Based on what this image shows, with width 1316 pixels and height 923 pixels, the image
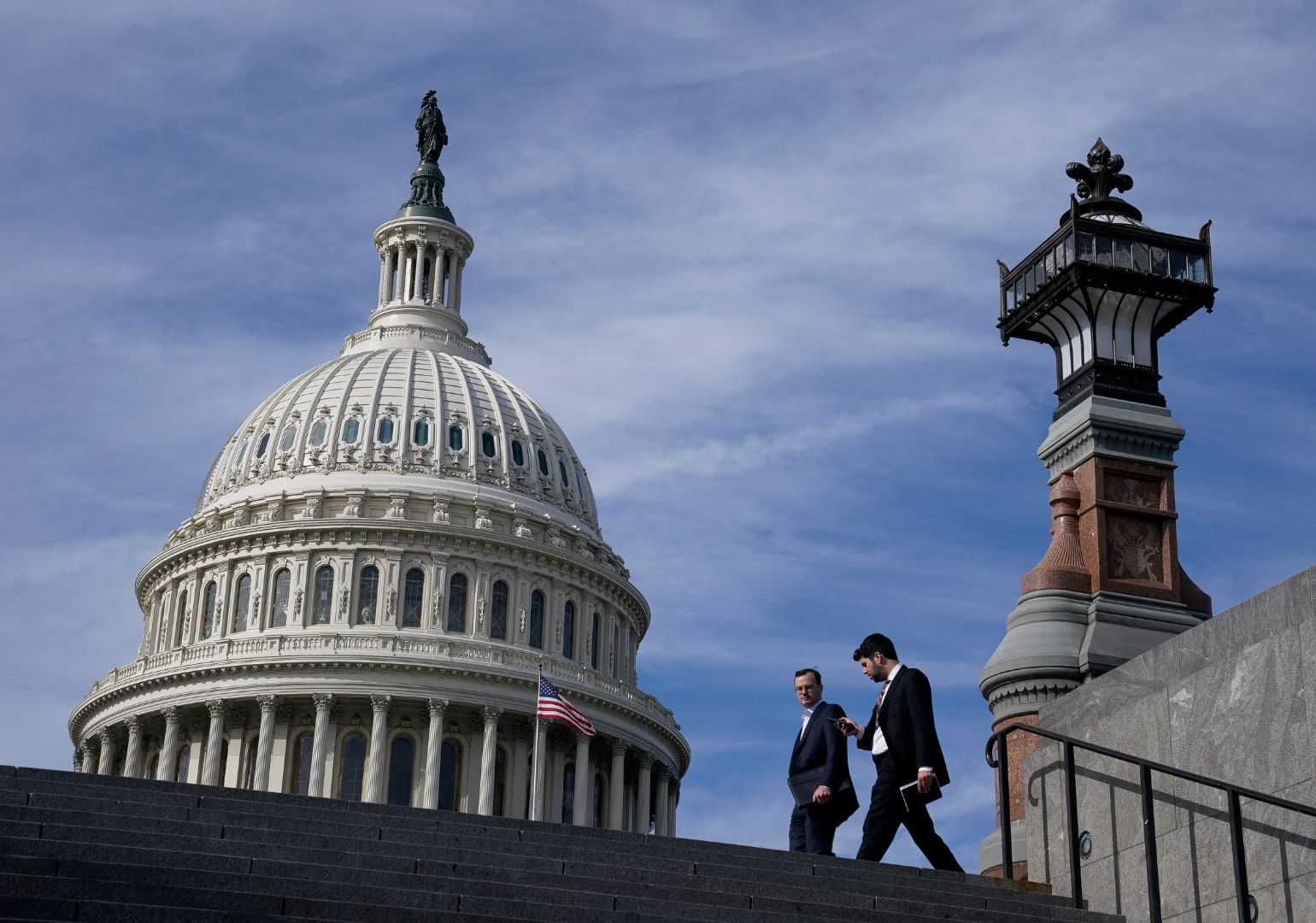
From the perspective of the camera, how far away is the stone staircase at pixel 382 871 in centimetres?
1062

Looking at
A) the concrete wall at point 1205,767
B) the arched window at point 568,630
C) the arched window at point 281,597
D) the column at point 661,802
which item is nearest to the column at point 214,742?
the arched window at point 281,597

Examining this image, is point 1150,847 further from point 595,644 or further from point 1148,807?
point 595,644

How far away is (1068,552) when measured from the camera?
3438cm

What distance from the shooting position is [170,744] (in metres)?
78.8

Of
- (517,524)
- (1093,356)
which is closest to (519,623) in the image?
(517,524)

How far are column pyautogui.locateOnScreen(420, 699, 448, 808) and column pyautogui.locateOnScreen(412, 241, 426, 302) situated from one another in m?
27.4

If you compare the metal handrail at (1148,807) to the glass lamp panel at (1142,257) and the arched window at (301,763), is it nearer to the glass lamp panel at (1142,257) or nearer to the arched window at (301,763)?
the glass lamp panel at (1142,257)

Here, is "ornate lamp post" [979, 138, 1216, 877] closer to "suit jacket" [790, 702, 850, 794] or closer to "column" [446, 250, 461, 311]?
"suit jacket" [790, 702, 850, 794]

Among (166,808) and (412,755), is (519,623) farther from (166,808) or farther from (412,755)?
(166,808)

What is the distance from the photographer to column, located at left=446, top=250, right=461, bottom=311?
9912 centimetres

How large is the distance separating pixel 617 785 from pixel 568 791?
6.76 ft

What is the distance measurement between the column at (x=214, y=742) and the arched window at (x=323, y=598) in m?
5.37

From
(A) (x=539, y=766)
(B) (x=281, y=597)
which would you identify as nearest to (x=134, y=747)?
(B) (x=281, y=597)

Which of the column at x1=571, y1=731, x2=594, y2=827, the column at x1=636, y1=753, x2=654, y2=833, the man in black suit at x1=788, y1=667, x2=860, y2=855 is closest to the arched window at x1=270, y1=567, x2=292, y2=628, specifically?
the column at x1=571, y1=731, x2=594, y2=827
